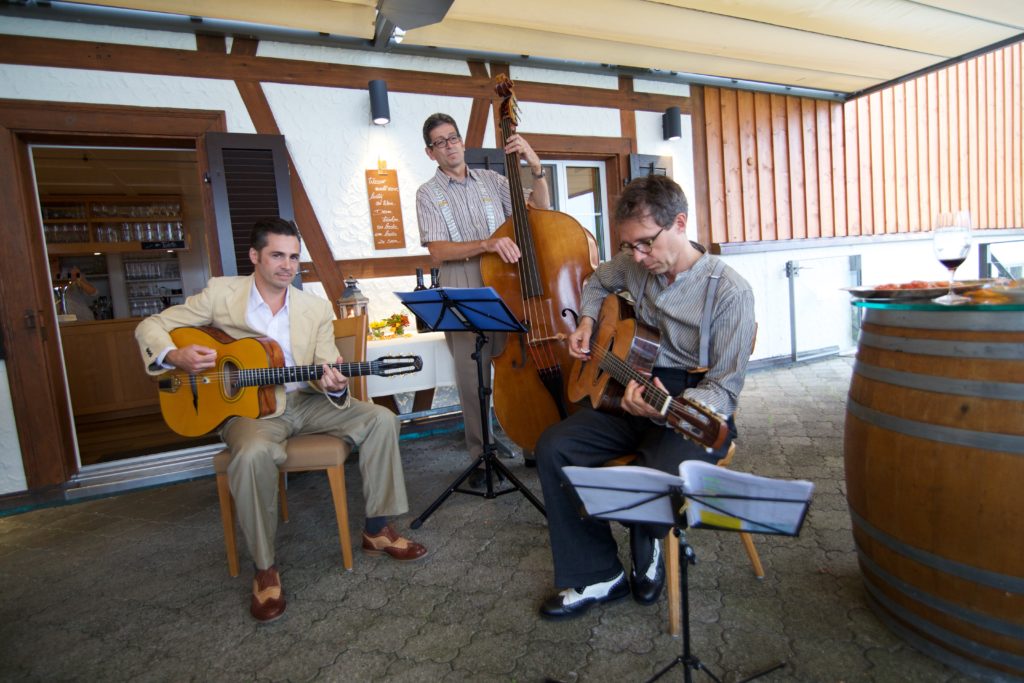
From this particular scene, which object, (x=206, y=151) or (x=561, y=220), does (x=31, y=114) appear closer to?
(x=206, y=151)

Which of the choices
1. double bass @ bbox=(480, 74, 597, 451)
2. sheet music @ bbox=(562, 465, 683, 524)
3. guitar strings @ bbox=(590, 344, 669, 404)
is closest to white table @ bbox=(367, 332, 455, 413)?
double bass @ bbox=(480, 74, 597, 451)

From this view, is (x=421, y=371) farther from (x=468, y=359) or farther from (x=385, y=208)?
(x=385, y=208)

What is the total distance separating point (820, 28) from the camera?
4426 millimetres

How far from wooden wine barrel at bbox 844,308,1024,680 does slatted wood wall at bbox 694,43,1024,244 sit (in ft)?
15.2

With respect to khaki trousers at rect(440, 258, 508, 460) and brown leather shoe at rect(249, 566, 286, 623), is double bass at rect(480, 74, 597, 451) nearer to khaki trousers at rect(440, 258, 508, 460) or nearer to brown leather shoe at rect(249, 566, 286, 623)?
khaki trousers at rect(440, 258, 508, 460)

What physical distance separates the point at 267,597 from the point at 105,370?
5187mm

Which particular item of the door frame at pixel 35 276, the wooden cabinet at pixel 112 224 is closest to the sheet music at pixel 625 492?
the door frame at pixel 35 276

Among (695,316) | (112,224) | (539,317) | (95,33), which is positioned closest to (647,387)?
(695,316)

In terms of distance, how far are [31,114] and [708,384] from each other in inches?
161

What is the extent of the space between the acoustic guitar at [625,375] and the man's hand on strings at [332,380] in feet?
3.21

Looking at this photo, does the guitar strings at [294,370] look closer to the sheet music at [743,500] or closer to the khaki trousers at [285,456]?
the khaki trousers at [285,456]

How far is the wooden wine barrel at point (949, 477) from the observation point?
1.30m

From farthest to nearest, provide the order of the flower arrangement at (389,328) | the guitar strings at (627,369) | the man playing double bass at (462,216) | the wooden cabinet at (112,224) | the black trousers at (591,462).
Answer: the wooden cabinet at (112,224) < the flower arrangement at (389,328) < the man playing double bass at (462,216) < the black trousers at (591,462) < the guitar strings at (627,369)

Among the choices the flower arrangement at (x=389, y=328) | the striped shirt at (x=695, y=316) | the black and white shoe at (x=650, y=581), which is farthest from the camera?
the flower arrangement at (x=389, y=328)
